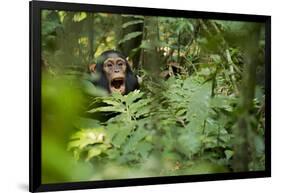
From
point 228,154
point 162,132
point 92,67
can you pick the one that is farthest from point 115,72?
point 228,154

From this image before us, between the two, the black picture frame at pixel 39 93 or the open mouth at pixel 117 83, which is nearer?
the black picture frame at pixel 39 93

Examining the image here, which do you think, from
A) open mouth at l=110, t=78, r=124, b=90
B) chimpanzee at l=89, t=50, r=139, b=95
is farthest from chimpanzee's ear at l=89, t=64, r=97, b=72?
open mouth at l=110, t=78, r=124, b=90

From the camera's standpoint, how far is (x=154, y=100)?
10.8 feet

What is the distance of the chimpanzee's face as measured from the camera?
3.18 meters

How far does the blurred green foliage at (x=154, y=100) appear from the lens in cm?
309

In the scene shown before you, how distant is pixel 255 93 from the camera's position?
140 inches

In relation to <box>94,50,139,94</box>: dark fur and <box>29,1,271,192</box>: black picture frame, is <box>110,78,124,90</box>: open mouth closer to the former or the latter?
<box>94,50,139,94</box>: dark fur

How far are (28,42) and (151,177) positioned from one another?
101 cm

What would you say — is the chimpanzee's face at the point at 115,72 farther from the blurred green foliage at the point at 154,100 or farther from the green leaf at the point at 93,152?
the green leaf at the point at 93,152

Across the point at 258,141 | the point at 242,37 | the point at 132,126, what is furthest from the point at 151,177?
the point at 242,37

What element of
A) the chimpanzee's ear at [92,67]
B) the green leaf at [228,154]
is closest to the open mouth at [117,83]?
the chimpanzee's ear at [92,67]

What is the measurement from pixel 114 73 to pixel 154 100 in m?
0.28

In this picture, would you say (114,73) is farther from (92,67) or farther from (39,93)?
(39,93)

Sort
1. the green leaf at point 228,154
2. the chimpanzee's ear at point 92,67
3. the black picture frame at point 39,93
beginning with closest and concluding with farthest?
the black picture frame at point 39,93 → the chimpanzee's ear at point 92,67 → the green leaf at point 228,154
